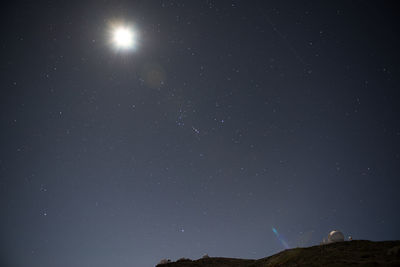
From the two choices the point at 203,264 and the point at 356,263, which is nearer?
the point at 356,263

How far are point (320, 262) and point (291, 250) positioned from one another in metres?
5.54

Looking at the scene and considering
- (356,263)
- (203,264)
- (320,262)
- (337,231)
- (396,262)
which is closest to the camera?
(396,262)

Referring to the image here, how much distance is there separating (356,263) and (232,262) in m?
14.5

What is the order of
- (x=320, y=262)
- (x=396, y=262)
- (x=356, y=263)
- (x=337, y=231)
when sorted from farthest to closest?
(x=337, y=231)
(x=320, y=262)
(x=356, y=263)
(x=396, y=262)

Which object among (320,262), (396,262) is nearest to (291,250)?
(320,262)

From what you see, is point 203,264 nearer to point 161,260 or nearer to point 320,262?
point 161,260

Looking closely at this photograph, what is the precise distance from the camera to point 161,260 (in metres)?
27.4

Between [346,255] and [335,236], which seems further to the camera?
[335,236]

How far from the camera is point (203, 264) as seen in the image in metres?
22.0

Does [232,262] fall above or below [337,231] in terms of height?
below

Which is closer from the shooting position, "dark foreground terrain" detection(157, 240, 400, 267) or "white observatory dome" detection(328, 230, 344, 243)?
"dark foreground terrain" detection(157, 240, 400, 267)

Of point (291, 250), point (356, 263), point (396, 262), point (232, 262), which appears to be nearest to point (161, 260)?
point (232, 262)

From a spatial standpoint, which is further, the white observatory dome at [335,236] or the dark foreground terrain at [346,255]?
the white observatory dome at [335,236]

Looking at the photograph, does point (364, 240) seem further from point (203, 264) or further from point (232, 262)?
point (203, 264)
